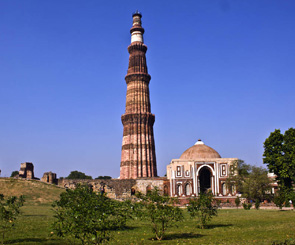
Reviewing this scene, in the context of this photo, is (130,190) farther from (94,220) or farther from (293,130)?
(94,220)

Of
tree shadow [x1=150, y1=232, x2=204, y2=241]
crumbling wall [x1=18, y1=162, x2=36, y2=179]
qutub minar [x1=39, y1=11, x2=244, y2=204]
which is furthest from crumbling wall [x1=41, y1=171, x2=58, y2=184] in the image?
tree shadow [x1=150, y1=232, x2=204, y2=241]

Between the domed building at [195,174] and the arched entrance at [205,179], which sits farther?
the arched entrance at [205,179]

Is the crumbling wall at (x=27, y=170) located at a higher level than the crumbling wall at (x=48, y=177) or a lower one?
higher

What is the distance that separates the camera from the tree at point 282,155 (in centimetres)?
3024

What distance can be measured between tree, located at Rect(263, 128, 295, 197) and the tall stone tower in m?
28.1

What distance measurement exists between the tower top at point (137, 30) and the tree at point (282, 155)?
125ft

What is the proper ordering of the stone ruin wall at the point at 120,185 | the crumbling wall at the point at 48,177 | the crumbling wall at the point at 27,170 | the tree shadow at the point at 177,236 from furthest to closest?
the stone ruin wall at the point at 120,185
the crumbling wall at the point at 27,170
the crumbling wall at the point at 48,177
the tree shadow at the point at 177,236

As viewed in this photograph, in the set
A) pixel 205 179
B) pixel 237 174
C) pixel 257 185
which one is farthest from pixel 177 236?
pixel 205 179

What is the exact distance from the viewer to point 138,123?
5812 centimetres

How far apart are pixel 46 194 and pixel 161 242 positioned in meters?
29.9

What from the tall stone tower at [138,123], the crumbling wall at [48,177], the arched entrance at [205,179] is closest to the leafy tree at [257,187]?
the arched entrance at [205,179]

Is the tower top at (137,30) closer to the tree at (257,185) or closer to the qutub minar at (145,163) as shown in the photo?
the qutub minar at (145,163)

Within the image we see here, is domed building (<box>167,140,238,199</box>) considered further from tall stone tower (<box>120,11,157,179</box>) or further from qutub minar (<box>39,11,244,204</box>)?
tall stone tower (<box>120,11,157,179</box>)

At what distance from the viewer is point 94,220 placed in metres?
8.38
